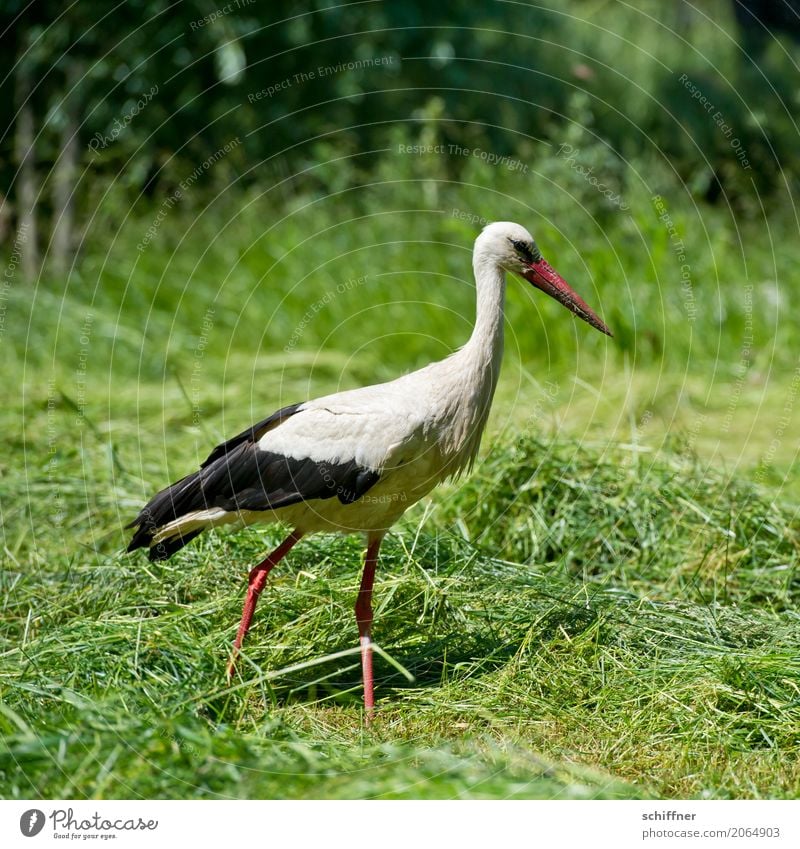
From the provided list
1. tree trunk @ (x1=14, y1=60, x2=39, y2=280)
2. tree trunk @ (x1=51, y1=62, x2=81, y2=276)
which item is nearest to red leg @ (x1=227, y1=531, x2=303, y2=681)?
tree trunk @ (x1=51, y1=62, x2=81, y2=276)

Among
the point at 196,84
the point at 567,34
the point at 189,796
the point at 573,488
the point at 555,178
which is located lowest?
the point at 189,796

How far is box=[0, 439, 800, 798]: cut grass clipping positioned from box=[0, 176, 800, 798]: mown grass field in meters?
0.01

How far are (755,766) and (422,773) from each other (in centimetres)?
111

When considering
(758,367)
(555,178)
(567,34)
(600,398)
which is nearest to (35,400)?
(600,398)

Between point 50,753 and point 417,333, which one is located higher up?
point 417,333

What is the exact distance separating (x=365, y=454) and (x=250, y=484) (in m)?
0.51

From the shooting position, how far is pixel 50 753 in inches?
123

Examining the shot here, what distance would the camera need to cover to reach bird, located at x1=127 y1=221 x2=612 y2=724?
3865mm

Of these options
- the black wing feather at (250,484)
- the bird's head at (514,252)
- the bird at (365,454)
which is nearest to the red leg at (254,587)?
the bird at (365,454)

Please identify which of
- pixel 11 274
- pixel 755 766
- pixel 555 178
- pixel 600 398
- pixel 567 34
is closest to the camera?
pixel 755 766

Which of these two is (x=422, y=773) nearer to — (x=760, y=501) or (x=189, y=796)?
(x=189, y=796)

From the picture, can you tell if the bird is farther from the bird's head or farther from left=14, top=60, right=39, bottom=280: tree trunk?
left=14, top=60, right=39, bottom=280: tree trunk

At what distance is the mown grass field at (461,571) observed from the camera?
342cm

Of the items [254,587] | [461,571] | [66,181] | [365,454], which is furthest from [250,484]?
[66,181]
